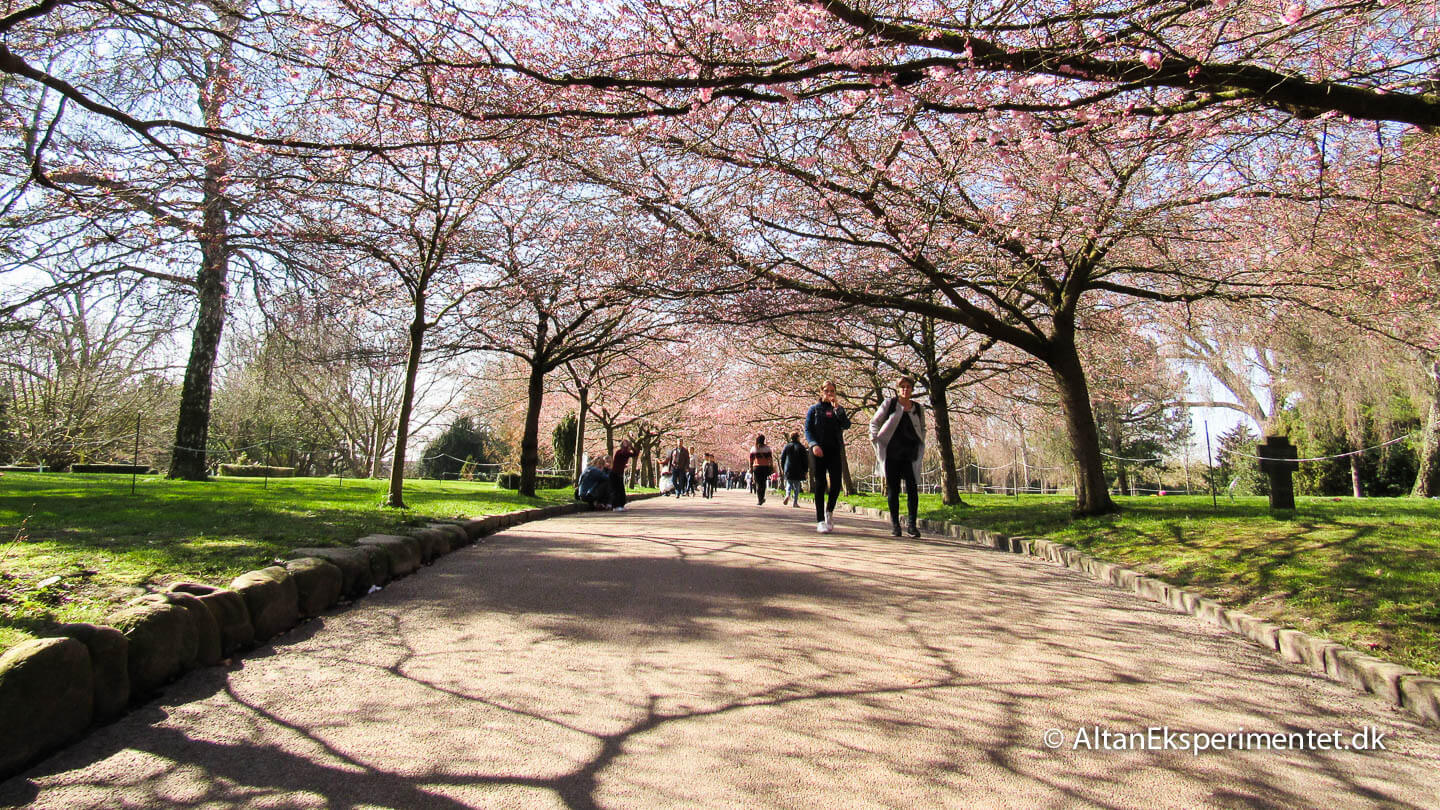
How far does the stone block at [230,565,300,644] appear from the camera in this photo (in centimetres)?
407

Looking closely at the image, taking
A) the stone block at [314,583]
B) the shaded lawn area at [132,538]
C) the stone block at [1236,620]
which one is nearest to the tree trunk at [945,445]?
the shaded lawn area at [132,538]

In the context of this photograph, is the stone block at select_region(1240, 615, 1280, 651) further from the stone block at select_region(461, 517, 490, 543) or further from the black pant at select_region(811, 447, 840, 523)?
the stone block at select_region(461, 517, 490, 543)

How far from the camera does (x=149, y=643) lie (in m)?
3.24

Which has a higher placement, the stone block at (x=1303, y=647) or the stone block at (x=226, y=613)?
the stone block at (x=226, y=613)

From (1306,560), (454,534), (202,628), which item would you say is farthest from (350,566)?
(1306,560)

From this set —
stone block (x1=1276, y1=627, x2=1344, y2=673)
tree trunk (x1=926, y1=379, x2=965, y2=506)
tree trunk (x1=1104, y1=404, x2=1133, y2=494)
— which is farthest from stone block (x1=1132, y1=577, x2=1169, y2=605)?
tree trunk (x1=1104, y1=404, x2=1133, y2=494)

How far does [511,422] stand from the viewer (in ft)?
149

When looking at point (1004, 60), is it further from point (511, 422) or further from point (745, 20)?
point (511, 422)

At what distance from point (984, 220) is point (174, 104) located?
9.94m

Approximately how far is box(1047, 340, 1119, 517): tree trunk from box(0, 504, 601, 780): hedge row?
9103 mm

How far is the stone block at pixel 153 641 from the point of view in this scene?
3.17m

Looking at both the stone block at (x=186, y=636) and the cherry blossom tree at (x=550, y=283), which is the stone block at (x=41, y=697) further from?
the cherry blossom tree at (x=550, y=283)

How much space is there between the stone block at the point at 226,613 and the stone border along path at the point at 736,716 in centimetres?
14

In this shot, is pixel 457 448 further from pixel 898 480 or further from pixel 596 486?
pixel 898 480
